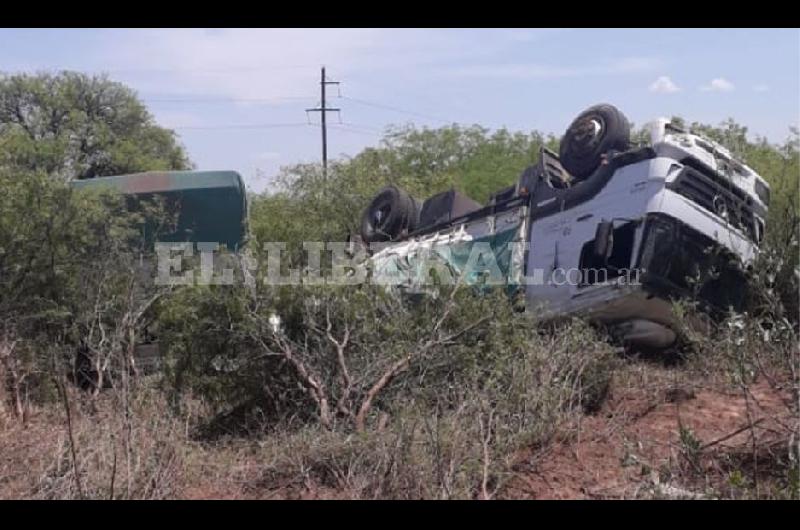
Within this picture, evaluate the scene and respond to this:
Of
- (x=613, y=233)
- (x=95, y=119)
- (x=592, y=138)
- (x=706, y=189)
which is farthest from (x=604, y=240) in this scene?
(x=95, y=119)

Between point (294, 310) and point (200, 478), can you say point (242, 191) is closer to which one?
point (294, 310)

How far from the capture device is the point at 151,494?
5.35 m

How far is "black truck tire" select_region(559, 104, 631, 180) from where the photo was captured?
986cm

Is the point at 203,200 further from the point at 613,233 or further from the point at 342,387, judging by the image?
the point at 342,387

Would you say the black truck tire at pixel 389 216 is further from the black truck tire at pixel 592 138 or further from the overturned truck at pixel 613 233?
the black truck tire at pixel 592 138

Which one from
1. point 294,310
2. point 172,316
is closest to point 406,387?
point 294,310

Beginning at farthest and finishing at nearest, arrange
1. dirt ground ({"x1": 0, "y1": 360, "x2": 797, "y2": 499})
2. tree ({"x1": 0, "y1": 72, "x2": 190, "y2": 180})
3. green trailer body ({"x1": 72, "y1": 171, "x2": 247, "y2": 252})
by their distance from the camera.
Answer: tree ({"x1": 0, "y1": 72, "x2": 190, "y2": 180}) → green trailer body ({"x1": 72, "y1": 171, "x2": 247, "y2": 252}) → dirt ground ({"x1": 0, "y1": 360, "x2": 797, "y2": 499})

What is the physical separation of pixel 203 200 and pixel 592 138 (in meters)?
4.45

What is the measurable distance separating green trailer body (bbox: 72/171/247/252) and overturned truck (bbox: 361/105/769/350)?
189 cm

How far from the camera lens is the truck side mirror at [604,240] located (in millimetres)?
9172

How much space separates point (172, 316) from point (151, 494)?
7.87 feet

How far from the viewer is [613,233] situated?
9188mm

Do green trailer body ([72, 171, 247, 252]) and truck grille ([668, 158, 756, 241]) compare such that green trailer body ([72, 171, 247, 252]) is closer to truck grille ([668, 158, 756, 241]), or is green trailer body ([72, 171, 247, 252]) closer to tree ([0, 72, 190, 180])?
truck grille ([668, 158, 756, 241])

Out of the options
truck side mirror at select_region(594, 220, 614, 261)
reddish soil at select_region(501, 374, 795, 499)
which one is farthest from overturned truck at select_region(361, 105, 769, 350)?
reddish soil at select_region(501, 374, 795, 499)
